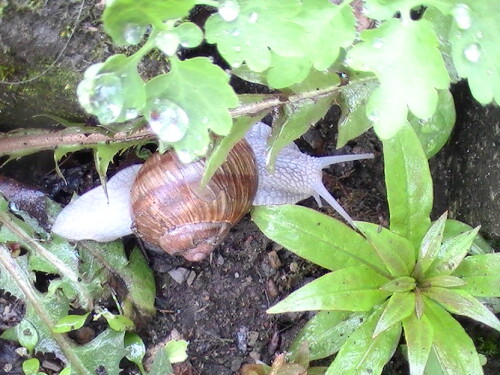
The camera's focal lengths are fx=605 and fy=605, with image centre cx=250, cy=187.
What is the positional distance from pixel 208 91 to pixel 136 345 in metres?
0.91

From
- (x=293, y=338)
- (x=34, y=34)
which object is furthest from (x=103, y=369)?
(x=34, y=34)

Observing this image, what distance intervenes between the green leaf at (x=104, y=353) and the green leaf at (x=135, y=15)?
2.99 feet

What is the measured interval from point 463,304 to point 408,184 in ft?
1.00

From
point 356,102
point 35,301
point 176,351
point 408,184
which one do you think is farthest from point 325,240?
point 35,301

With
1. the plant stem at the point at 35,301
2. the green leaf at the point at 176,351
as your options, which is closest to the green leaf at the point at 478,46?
the green leaf at the point at 176,351

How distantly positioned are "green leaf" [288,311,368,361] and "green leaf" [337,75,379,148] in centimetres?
48

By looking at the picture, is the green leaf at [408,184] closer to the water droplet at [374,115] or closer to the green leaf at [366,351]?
the green leaf at [366,351]

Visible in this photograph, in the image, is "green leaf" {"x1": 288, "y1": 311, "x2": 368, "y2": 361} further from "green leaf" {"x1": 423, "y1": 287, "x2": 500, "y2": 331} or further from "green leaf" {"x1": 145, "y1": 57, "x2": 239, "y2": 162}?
"green leaf" {"x1": 145, "y1": 57, "x2": 239, "y2": 162}

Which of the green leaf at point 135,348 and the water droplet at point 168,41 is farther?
the green leaf at point 135,348

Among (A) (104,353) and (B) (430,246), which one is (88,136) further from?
(B) (430,246)

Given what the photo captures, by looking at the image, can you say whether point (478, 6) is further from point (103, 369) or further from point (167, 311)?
point (103, 369)

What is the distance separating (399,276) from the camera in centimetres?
148

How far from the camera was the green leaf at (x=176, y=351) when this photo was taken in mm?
1567

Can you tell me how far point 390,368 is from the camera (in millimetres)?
1712
